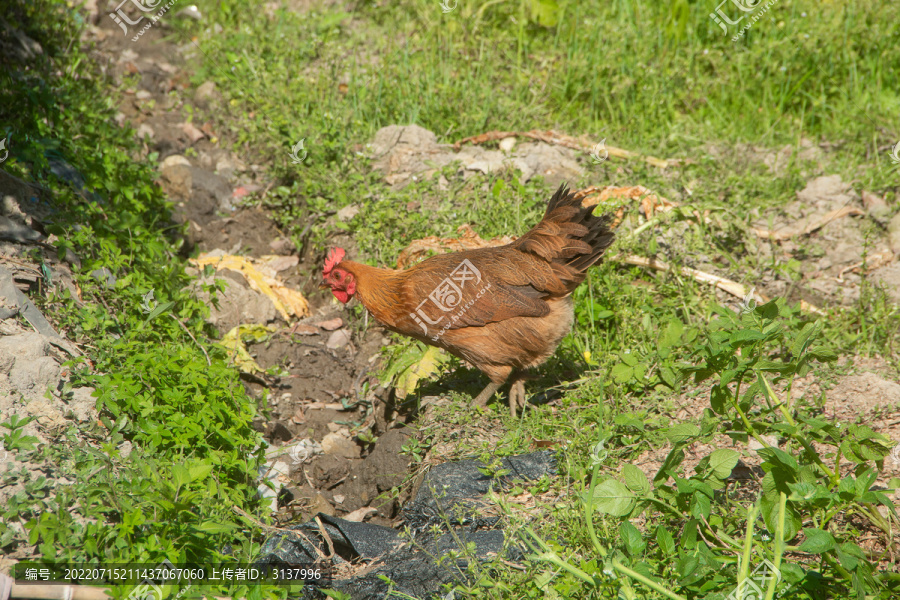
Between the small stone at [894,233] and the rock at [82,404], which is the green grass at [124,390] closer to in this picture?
the rock at [82,404]

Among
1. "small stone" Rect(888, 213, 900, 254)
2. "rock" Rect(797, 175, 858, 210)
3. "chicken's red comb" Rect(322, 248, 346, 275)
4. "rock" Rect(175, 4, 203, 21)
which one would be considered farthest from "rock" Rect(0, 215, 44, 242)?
"small stone" Rect(888, 213, 900, 254)

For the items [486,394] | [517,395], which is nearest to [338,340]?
[486,394]

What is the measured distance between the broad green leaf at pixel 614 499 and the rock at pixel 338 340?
9.41 feet

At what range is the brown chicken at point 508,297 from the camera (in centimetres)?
379

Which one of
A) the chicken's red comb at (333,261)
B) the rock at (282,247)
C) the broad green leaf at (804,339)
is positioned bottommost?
the rock at (282,247)

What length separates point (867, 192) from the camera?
5.41 m

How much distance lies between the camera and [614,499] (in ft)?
8.17

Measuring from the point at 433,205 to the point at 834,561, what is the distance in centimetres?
386

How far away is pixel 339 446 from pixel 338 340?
3.55ft

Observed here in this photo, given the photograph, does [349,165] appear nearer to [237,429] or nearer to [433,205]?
[433,205]

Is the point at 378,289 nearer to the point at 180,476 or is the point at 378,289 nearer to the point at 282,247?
the point at 180,476

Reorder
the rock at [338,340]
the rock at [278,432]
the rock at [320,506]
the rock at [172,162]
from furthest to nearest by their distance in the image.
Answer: the rock at [172,162]
the rock at [338,340]
the rock at [278,432]
the rock at [320,506]

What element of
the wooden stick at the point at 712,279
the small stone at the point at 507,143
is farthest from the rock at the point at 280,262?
the wooden stick at the point at 712,279

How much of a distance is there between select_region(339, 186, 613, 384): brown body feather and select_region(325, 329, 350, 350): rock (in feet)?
3.73
